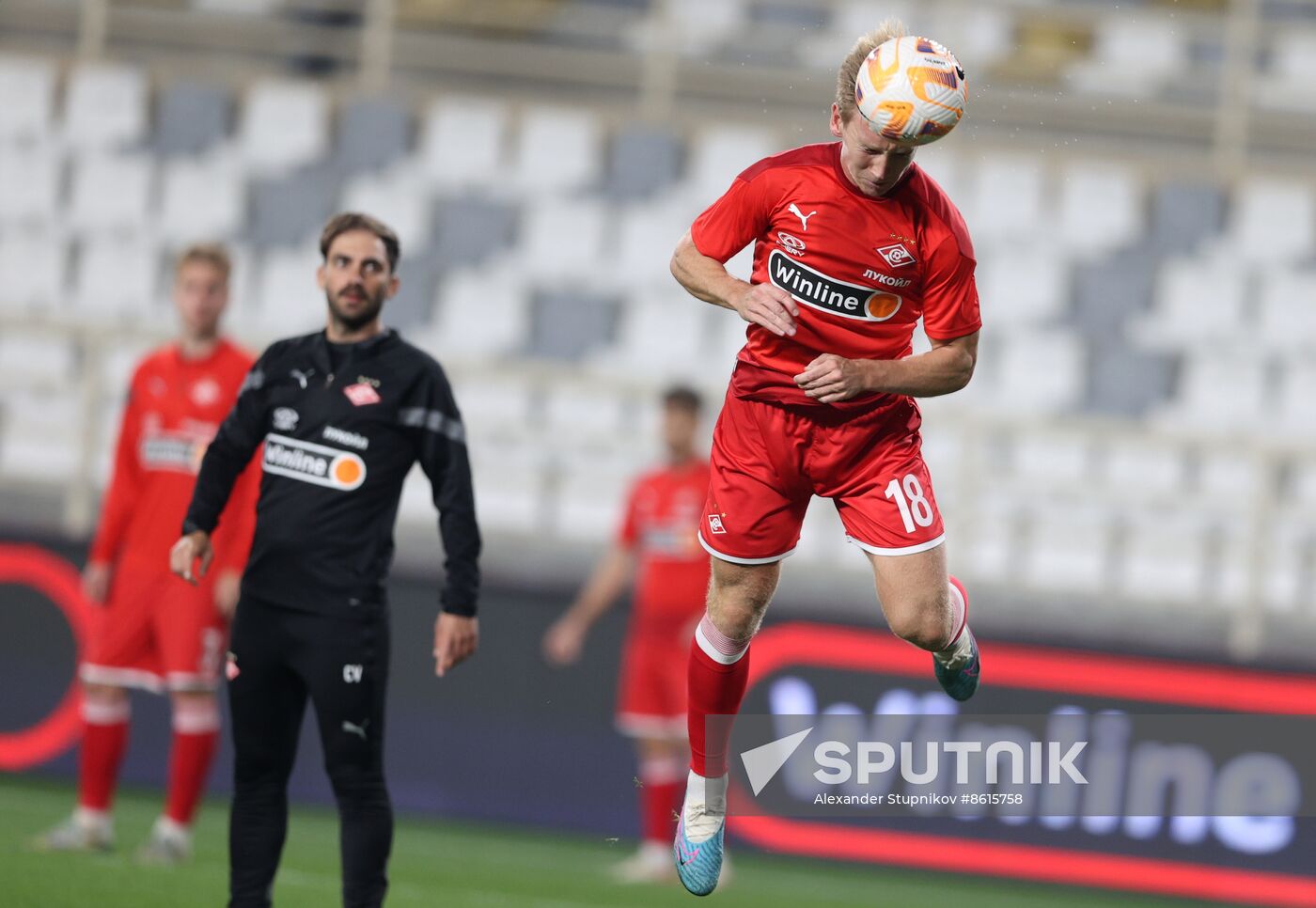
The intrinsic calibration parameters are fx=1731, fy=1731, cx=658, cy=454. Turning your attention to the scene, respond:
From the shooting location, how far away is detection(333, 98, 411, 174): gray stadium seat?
1275cm

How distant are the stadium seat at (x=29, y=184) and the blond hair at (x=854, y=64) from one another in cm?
929

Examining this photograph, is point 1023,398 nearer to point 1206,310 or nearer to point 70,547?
point 1206,310

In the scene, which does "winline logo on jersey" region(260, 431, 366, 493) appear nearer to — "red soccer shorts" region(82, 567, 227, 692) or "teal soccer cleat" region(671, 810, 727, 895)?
"teal soccer cleat" region(671, 810, 727, 895)

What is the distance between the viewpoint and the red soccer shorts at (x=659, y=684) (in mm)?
8898

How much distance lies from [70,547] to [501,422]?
100 inches

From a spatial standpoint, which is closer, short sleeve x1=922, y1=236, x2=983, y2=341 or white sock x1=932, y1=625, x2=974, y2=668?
short sleeve x1=922, y1=236, x2=983, y2=341

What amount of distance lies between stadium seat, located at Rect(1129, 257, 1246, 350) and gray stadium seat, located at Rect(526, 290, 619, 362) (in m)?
3.74

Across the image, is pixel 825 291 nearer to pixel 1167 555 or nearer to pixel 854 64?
pixel 854 64

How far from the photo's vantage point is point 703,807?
5.20 m

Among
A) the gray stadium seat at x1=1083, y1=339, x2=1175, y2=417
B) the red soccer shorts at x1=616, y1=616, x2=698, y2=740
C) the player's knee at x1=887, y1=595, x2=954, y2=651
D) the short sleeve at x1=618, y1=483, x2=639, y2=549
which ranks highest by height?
the gray stadium seat at x1=1083, y1=339, x2=1175, y2=417

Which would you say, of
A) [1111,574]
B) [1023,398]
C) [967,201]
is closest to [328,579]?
[1111,574]

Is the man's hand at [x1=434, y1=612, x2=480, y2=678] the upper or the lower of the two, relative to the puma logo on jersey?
lower

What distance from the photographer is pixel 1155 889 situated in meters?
9.37

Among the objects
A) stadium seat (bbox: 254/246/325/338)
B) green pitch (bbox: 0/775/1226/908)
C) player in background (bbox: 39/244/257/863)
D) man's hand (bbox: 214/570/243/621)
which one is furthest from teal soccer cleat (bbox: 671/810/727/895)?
stadium seat (bbox: 254/246/325/338)
